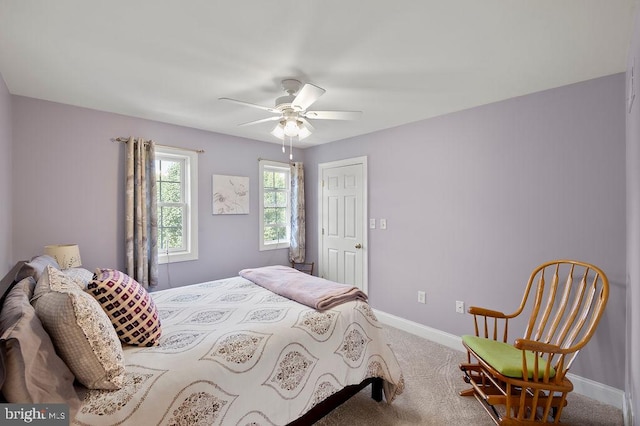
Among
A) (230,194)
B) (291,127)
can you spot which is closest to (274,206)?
(230,194)

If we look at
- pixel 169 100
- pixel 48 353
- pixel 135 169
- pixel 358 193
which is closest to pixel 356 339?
pixel 48 353

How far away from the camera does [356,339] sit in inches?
78.3

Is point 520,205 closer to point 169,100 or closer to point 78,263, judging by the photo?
point 169,100

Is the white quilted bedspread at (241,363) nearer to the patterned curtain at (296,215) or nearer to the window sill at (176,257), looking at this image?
the window sill at (176,257)

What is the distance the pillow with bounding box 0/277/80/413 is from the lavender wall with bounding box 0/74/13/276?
1.69 meters

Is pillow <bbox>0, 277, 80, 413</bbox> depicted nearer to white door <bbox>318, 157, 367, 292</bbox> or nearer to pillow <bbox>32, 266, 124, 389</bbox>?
A: pillow <bbox>32, 266, 124, 389</bbox>

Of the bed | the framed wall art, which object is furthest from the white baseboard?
the framed wall art

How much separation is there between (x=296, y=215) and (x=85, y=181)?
2621mm

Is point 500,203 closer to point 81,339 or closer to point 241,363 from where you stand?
point 241,363

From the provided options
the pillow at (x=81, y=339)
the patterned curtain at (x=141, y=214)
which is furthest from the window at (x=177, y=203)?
the pillow at (x=81, y=339)

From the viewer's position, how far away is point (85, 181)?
2.94 meters

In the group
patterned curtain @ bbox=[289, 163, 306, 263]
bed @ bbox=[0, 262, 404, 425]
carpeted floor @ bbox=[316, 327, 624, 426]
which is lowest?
carpeted floor @ bbox=[316, 327, 624, 426]

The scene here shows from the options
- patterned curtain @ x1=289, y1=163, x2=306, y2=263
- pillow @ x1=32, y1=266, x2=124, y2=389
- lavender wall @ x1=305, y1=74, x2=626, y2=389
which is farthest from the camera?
patterned curtain @ x1=289, y1=163, x2=306, y2=263

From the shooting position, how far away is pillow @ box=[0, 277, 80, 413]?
93 cm
